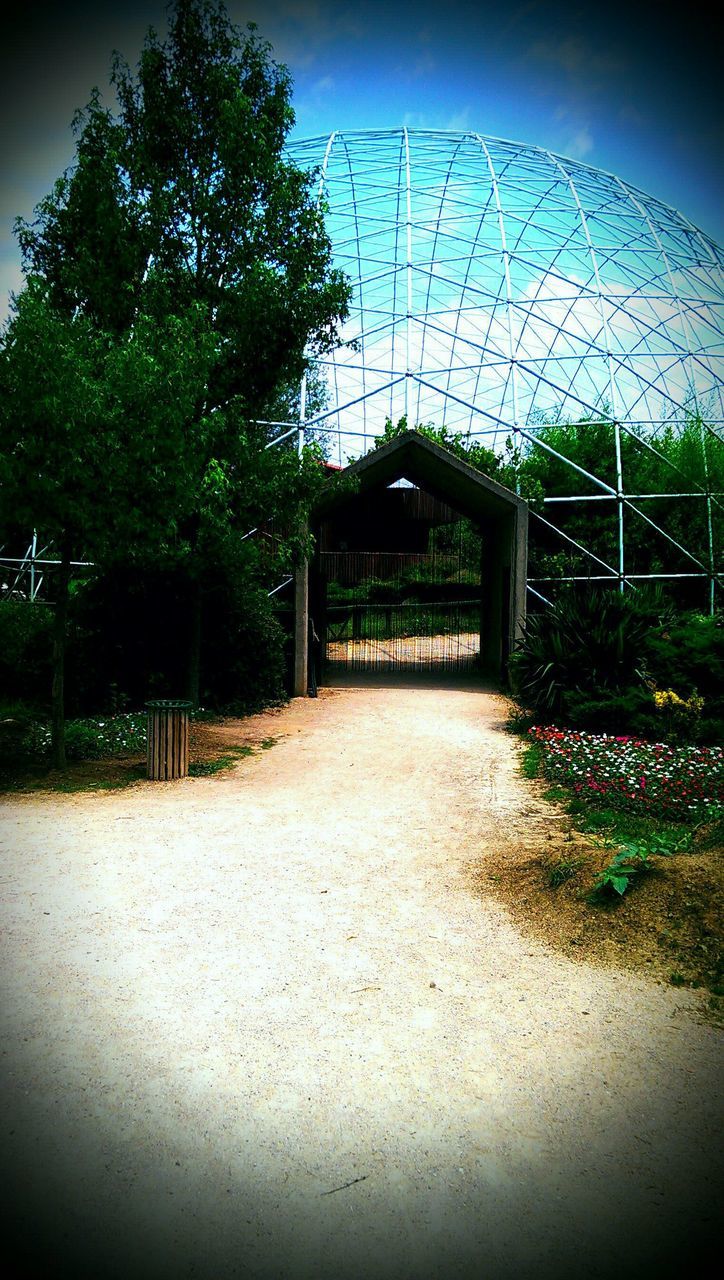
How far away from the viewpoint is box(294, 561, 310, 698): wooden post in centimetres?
1705

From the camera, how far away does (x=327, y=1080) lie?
370 centimetres

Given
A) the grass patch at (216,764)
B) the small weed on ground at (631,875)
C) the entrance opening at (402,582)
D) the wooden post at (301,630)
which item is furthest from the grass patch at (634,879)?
the entrance opening at (402,582)

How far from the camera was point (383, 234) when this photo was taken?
70.9 ft

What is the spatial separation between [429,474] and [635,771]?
12705 mm

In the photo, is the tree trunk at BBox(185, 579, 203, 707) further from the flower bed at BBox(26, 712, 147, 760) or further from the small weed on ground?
the small weed on ground

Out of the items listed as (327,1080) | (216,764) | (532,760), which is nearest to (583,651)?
(532,760)

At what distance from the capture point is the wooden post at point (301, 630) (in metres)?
17.0

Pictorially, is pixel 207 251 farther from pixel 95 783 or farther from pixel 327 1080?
pixel 327 1080

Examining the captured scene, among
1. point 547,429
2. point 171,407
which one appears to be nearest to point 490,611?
point 547,429

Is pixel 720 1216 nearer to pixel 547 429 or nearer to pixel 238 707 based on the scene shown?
pixel 238 707

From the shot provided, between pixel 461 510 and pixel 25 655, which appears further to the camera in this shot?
pixel 461 510

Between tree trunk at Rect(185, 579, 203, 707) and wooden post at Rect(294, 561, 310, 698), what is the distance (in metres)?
3.50

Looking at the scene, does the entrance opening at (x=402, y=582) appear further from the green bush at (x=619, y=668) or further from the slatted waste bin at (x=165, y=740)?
the slatted waste bin at (x=165, y=740)

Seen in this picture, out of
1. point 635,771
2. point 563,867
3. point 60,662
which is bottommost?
point 563,867
